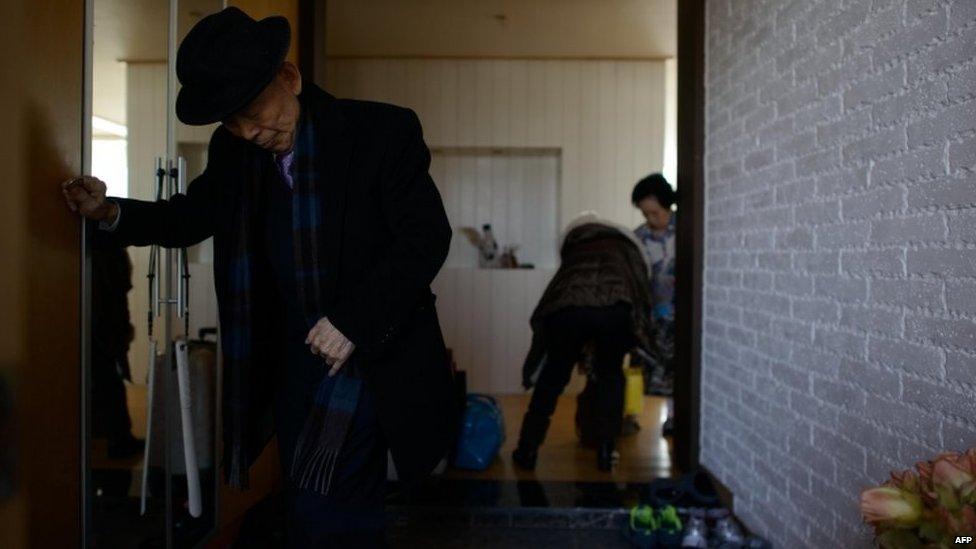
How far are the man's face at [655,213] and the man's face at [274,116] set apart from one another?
9.61ft

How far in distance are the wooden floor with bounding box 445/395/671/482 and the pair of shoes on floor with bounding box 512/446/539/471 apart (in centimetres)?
3

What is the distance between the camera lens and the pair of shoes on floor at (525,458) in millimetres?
3666

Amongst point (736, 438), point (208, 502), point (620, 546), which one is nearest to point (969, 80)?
point (736, 438)

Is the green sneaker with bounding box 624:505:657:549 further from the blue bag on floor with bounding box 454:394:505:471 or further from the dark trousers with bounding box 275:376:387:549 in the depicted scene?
the dark trousers with bounding box 275:376:387:549

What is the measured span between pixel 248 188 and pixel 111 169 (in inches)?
13.7

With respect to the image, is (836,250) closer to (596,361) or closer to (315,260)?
(315,260)

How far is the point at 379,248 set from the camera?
1605 mm

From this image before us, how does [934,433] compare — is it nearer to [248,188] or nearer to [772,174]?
[772,174]

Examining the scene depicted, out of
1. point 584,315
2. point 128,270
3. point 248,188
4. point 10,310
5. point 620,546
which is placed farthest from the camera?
point 584,315

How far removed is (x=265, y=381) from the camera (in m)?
1.70

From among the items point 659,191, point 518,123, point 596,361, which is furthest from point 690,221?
point 518,123

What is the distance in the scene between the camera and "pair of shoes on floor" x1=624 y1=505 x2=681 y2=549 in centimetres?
281

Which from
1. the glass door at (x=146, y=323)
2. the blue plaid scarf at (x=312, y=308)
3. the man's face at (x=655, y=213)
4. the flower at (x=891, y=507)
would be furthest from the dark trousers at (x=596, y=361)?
the flower at (x=891, y=507)

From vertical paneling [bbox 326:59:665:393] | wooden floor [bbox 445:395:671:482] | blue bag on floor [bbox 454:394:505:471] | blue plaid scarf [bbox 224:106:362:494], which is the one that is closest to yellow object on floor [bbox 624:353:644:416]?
wooden floor [bbox 445:395:671:482]
